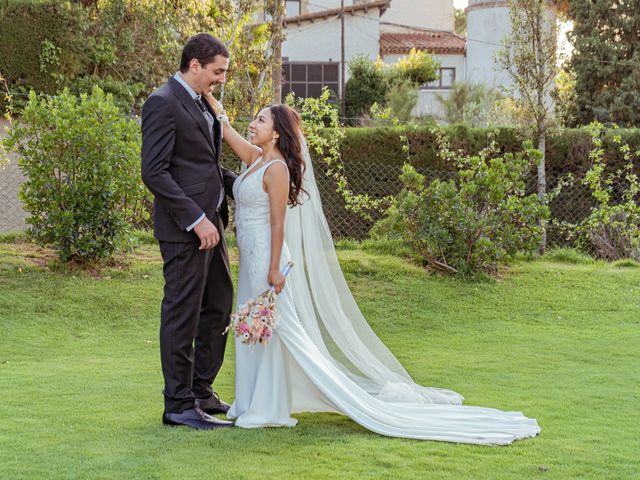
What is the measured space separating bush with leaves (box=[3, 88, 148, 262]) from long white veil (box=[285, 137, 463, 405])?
17.3 feet

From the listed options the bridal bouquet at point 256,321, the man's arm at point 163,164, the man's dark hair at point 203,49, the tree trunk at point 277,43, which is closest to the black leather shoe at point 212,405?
the bridal bouquet at point 256,321

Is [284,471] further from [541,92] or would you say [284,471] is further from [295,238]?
[541,92]

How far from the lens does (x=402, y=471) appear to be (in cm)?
464

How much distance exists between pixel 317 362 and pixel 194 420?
2.50ft

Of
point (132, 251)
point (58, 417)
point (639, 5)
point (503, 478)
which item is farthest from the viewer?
point (639, 5)

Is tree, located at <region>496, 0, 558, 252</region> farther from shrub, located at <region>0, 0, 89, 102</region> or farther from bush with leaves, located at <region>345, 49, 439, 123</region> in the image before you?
bush with leaves, located at <region>345, 49, 439, 123</region>

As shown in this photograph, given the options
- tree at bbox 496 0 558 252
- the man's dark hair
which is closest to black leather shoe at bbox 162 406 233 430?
the man's dark hair

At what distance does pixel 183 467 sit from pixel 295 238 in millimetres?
1814

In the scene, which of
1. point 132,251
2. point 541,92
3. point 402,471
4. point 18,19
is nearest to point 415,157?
point 541,92

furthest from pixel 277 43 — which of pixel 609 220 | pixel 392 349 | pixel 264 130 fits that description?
pixel 264 130

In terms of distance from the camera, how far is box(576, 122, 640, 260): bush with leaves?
44.6ft

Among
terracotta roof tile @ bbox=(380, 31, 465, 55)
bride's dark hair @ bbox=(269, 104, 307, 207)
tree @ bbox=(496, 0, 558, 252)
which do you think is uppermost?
terracotta roof tile @ bbox=(380, 31, 465, 55)

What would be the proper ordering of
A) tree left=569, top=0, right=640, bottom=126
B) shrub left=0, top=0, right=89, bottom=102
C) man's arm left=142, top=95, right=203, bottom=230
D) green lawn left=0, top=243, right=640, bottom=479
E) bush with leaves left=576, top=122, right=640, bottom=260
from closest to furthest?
green lawn left=0, top=243, right=640, bottom=479, man's arm left=142, top=95, right=203, bottom=230, bush with leaves left=576, top=122, right=640, bottom=260, shrub left=0, top=0, right=89, bottom=102, tree left=569, top=0, right=640, bottom=126

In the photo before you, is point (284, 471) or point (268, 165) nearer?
point (284, 471)
